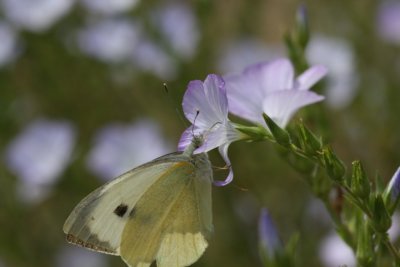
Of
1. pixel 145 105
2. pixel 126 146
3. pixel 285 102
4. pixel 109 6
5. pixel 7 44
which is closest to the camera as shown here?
pixel 285 102

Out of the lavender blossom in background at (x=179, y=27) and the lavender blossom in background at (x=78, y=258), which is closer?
the lavender blossom in background at (x=179, y=27)

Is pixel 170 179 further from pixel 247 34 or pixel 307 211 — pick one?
pixel 247 34

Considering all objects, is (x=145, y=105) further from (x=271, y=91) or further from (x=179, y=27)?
(x=271, y=91)

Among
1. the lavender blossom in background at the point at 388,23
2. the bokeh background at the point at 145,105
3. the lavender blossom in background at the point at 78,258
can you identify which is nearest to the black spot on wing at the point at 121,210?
the bokeh background at the point at 145,105

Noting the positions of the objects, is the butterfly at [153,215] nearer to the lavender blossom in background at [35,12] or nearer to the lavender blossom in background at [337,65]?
the lavender blossom in background at [337,65]

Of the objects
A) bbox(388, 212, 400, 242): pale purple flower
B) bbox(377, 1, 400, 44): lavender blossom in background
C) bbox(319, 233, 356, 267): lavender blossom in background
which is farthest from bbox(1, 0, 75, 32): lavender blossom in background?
bbox(388, 212, 400, 242): pale purple flower

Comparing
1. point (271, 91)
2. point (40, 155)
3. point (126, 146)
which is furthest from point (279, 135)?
point (40, 155)
